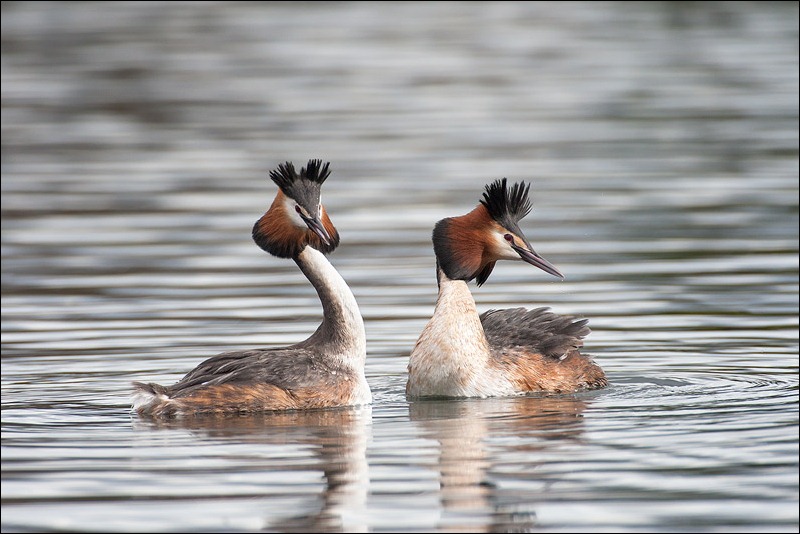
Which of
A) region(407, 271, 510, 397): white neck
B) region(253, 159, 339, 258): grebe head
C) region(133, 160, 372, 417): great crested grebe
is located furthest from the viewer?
region(407, 271, 510, 397): white neck

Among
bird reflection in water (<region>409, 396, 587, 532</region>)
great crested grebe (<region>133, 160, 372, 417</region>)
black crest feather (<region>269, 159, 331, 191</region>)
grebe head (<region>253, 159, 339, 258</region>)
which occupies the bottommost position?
bird reflection in water (<region>409, 396, 587, 532</region>)

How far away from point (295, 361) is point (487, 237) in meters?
1.83

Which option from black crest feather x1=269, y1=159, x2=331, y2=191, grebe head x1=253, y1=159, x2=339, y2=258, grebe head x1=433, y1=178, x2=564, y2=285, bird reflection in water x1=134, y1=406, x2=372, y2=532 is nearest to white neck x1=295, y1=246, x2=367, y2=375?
grebe head x1=253, y1=159, x2=339, y2=258

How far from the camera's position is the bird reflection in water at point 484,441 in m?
8.82

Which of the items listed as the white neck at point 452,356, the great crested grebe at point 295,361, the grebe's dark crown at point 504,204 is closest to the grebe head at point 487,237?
the grebe's dark crown at point 504,204

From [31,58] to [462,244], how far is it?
96.5 feet

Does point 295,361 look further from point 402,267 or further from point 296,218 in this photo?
point 402,267

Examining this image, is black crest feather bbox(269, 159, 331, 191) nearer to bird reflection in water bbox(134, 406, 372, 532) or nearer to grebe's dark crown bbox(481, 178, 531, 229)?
grebe's dark crown bbox(481, 178, 531, 229)

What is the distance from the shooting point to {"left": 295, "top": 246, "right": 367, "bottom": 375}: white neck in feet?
41.0

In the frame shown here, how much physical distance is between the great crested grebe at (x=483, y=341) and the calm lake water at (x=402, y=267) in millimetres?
288

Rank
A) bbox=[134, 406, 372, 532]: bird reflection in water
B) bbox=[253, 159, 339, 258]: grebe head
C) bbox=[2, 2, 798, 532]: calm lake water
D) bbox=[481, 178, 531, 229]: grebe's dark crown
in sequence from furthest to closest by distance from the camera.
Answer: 1. bbox=[481, 178, 531, 229]: grebe's dark crown
2. bbox=[253, 159, 339, 258]: grebe head
3. bbox=[2, 2, 798, 532]: calm lake water
4. bbox=[134, 406, 372, 532]: bird reflection in water

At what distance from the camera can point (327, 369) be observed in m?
12.3

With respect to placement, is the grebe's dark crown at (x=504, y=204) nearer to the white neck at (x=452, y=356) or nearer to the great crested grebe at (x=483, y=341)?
the great crested grebe at (x=483, y=341)

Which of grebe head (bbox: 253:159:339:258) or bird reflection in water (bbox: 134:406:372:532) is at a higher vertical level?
grebe head (bbox: 253:159:339:258)
